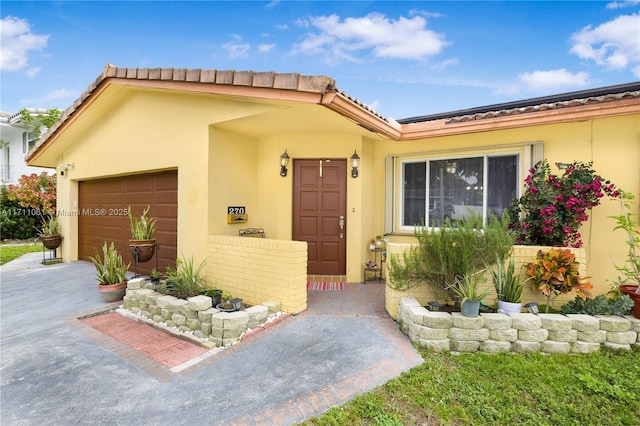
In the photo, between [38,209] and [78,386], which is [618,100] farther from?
[38,209]

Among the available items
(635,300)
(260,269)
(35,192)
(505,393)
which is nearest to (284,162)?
(260,269)

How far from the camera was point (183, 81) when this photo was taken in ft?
16.7

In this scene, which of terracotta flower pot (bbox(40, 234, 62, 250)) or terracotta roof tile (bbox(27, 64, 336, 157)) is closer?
terracotta roof tile (bbox(27, 64, 336, 157))

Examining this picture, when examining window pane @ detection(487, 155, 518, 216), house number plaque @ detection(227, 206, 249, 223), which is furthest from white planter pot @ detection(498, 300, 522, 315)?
house number plaque @ detection(227, 206, 249, 223)

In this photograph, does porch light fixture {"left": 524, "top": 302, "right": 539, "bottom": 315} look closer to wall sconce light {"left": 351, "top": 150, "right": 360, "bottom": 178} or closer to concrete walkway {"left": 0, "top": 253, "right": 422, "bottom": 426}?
concrete walkway {"left": 0, "top": 253, "right": 422, "bottom": 426}

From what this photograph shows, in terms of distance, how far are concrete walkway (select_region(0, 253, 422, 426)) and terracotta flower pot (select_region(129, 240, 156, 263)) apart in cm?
140

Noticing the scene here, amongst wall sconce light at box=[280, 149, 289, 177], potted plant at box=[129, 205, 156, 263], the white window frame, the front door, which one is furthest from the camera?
the front door

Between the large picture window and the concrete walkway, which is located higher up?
the large picture window

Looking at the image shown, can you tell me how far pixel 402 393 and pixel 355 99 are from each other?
157 inches

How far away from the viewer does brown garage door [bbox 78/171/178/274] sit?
668 cm

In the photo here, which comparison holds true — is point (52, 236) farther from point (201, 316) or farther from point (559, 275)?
point (559, 275)

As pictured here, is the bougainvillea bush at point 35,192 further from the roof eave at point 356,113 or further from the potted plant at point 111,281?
the roof eave at point 356,113

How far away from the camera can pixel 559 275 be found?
3.82m

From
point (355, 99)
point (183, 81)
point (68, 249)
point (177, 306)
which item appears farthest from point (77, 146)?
point (355, 99)
